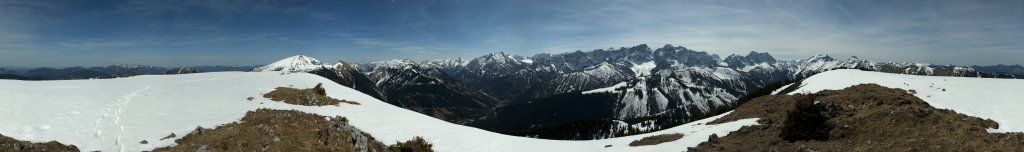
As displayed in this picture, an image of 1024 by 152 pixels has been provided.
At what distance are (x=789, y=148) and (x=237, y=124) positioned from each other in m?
33.7

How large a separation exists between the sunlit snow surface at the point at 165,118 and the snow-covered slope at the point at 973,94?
55.5 ft

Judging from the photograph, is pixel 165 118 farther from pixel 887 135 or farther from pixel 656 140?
pixel 887 135

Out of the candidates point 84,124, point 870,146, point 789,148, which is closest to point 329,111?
point 84,124

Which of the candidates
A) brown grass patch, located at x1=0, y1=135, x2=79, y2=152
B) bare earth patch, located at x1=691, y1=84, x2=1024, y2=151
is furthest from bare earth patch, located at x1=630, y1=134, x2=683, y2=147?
brown grass patch, located at x1=0, y1=135, x2=79, y2=152

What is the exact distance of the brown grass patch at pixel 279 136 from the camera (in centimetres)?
2416

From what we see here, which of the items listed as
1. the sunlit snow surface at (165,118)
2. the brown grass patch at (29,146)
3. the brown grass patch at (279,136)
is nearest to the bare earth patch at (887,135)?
the sunlit snow surface at (165,118)

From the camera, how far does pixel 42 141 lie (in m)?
22.3

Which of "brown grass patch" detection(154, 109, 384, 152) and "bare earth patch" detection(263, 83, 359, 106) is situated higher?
"bare earth patch" detection(263, 83, 359, 106)

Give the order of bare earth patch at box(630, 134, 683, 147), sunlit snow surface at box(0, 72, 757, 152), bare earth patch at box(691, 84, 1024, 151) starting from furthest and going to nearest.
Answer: bare earth patch at box(630, 134, 683, 147), bare earth patch at box(691, 84, 1024, 151), sunlit snow surface at box(0, 72, 757, 152)

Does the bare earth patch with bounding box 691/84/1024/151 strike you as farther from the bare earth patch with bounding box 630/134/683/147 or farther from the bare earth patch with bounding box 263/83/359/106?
the bare earth patch with bounding box 263/83/359/106

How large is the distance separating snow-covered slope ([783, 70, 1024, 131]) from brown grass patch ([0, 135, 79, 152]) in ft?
170

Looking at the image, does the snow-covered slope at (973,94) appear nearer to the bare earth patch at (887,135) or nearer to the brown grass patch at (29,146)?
the bare earth patch at (887,135)

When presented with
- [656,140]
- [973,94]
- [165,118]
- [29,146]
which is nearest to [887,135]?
[656,140]

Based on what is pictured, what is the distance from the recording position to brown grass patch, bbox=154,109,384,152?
24.2 m
